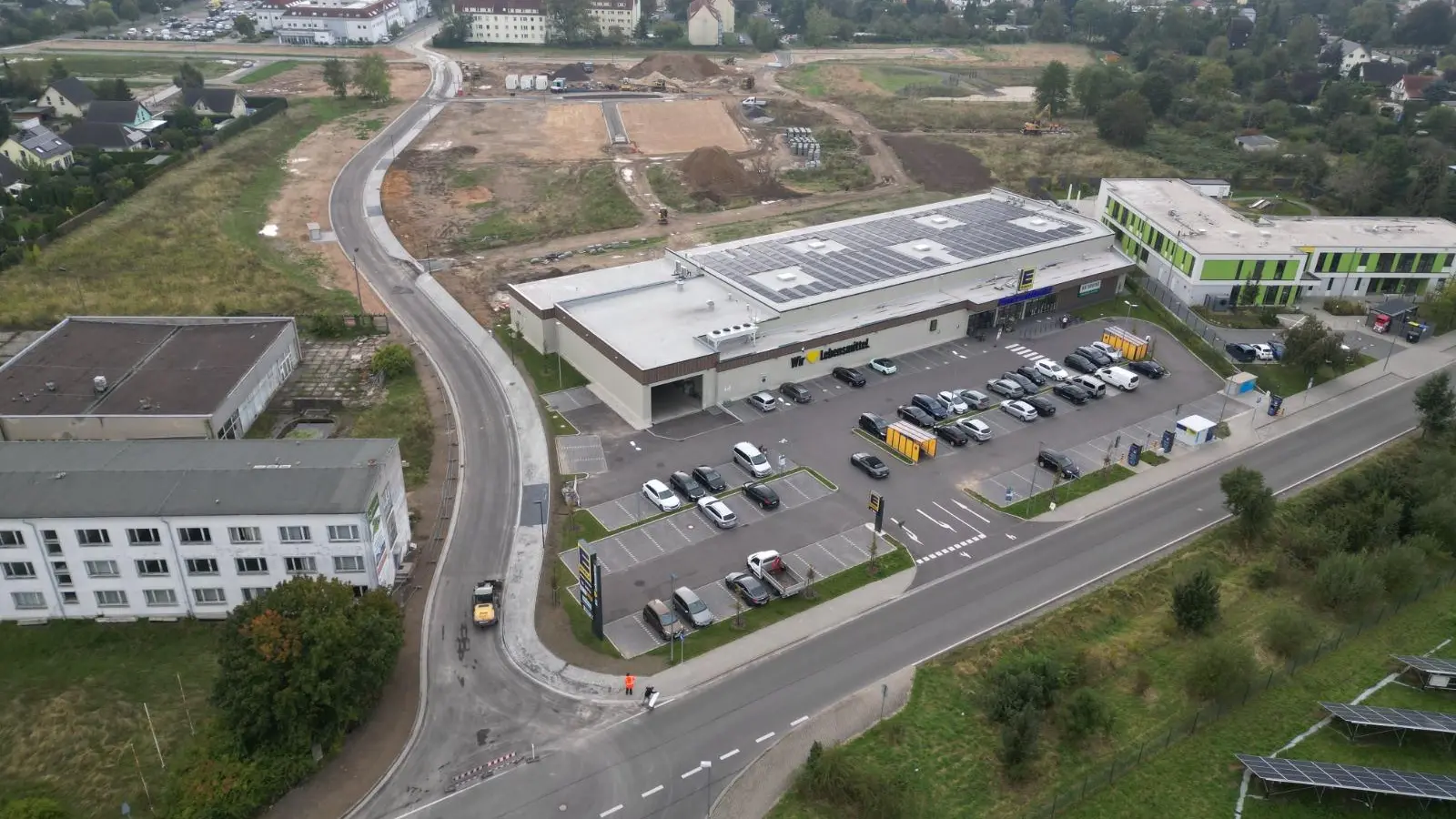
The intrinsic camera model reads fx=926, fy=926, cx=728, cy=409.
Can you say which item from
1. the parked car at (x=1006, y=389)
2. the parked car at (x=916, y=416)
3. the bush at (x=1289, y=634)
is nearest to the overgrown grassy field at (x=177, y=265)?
the parked car at (x=916, y=416)

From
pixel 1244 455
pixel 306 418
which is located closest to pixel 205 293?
pixel 306 418

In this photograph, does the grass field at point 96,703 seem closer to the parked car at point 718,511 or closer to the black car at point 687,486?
the black car at point 687,486

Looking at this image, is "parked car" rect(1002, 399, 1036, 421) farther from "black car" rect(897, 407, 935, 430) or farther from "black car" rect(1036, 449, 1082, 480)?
"black car" rect(897, 407, 935, 430)

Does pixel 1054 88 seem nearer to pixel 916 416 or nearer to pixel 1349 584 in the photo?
pixel 916 416

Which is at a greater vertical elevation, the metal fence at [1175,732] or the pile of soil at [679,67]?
the pile of soil at [679,67]

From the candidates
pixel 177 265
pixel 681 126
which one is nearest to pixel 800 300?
pixel 177 265
